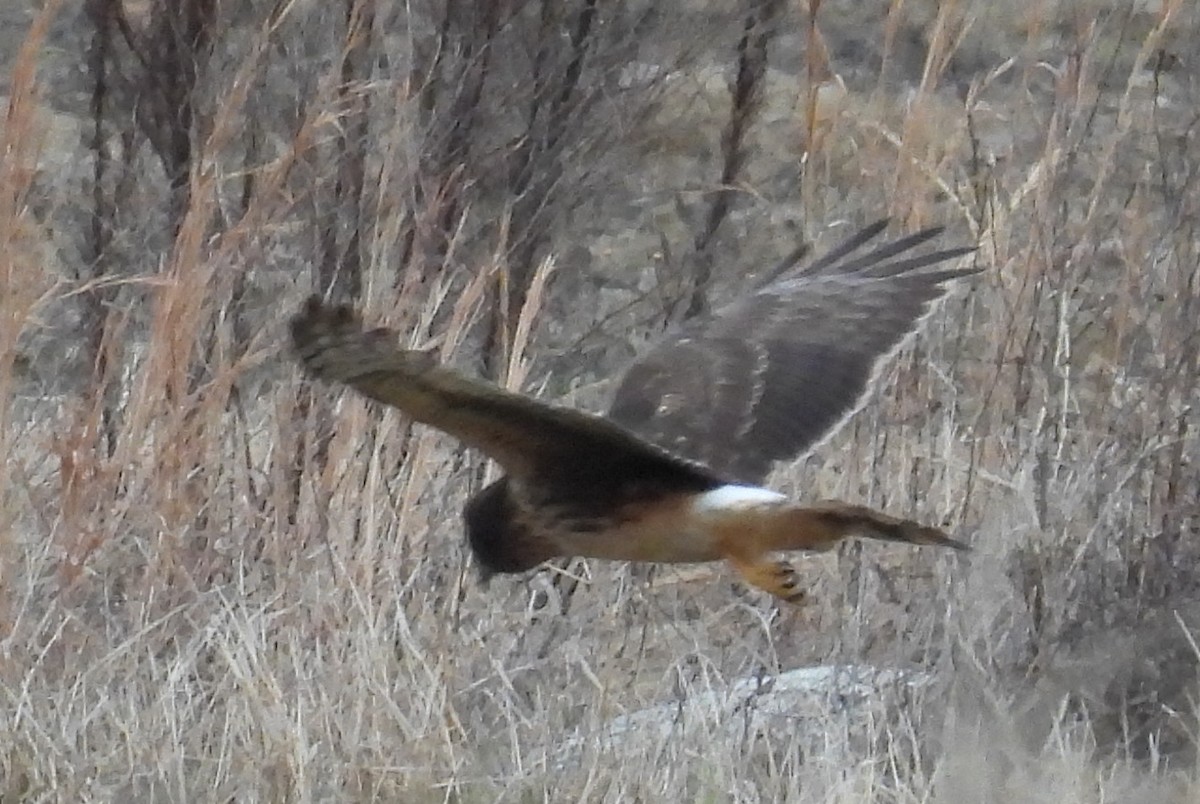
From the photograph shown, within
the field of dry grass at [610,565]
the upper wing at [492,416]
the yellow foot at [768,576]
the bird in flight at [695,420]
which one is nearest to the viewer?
the upper wing at [492,416]

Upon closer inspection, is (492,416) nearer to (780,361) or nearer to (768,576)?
(768,576)

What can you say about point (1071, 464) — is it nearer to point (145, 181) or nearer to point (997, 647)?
point (997, 647)

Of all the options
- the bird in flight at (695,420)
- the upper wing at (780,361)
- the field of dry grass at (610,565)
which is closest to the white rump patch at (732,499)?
the bird in flight at (695,420)

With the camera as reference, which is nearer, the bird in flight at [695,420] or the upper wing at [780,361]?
the bird in flight at [695,420]

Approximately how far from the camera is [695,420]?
346cm

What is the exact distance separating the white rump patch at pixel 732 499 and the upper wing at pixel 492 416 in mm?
27

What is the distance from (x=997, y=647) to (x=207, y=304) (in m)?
1.73

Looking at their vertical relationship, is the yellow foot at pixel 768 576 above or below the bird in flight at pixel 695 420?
below

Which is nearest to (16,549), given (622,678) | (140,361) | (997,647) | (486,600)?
(140,361)

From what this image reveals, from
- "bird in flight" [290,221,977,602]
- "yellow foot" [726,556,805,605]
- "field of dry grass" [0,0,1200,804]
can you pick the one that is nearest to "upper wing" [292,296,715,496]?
"bird in flight" [290,221,977,602]

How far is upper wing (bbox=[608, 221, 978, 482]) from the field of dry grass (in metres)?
0.48

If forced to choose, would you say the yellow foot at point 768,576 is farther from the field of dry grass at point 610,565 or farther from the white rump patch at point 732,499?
the field of dry grass at point 610,565

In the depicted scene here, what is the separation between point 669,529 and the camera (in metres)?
3.20

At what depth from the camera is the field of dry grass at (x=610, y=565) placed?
3416 millimetres
